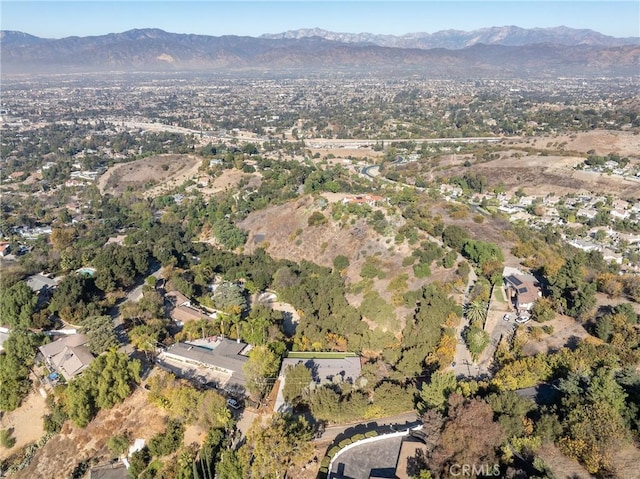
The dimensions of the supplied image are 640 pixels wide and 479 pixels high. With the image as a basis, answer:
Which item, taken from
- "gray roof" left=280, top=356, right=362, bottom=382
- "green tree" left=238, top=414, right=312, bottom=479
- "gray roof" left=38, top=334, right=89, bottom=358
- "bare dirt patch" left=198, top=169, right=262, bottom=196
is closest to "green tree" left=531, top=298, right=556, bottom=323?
"gray roof" left=280, top=356, right=362, bottom=382

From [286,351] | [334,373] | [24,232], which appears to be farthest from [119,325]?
[24,232]

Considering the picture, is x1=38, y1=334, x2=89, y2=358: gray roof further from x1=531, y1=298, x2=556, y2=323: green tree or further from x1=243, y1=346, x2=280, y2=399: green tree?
x1=531, y1=298, x2=556, y2=323: green tree

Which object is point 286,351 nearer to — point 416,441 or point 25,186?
point 416,441

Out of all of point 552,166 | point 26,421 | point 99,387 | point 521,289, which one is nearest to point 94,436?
point 99,387

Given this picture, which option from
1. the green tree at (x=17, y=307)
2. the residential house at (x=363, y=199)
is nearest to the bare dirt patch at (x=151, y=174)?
the residential house at (x=363, y=199)

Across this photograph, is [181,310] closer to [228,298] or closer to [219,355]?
[228,298]

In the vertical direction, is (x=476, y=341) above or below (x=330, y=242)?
above

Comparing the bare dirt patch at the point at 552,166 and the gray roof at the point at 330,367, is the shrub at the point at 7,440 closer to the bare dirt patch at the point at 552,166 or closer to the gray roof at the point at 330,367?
the gray roof at the point at 330,367
